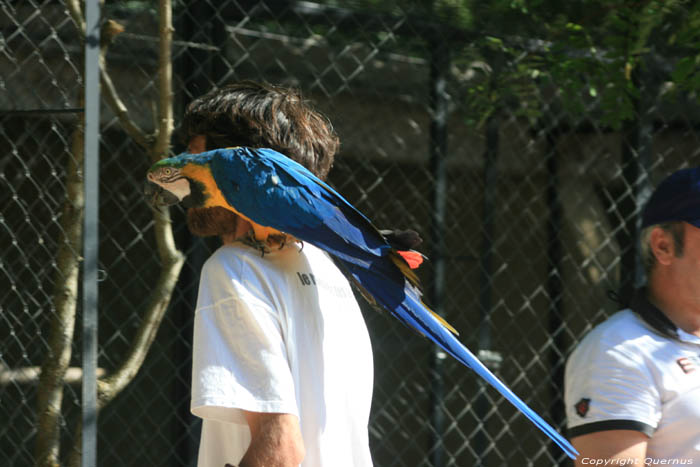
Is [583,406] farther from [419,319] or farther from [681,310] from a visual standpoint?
[419,319]

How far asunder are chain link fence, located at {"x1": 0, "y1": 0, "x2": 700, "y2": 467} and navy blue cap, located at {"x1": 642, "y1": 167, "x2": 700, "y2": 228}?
94 cm

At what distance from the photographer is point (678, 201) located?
1.72 meters

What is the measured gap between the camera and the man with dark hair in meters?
1.15

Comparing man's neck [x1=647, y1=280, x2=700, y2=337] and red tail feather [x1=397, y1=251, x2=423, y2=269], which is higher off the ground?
red tail feather [x1=397, y1=251, x2=423, y2=269]

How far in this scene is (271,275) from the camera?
1.22 m

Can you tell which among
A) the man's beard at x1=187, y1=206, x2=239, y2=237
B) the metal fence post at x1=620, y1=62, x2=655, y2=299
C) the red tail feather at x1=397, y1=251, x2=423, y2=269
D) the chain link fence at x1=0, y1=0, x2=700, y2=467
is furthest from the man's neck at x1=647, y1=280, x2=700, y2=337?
the metal fence post at x1=620, y1=62, x2=655, y2=299

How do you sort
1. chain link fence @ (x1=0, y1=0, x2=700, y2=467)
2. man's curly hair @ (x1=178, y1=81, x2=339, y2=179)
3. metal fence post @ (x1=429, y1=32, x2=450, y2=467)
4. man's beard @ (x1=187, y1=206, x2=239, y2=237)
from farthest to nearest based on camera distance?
1. metal fence post @ (x1=429, y1=32, x2=450, y2=467)
2. chain link fence @ (x1=0, y1=0, x2=700, y2=467)
3. man's beard @ (x1=187, y1=206, x2=239, y2=237)
4. man's curly hair @ (x1=178, y1=81, x2=339, y2=179)

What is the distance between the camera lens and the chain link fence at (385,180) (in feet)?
8.56

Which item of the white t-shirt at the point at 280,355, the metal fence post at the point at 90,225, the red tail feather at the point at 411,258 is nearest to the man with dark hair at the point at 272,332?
the white t-shirt at the point at 280,355

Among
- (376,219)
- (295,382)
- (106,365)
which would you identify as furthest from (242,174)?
(376,219)

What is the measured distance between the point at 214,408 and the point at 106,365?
2.21m

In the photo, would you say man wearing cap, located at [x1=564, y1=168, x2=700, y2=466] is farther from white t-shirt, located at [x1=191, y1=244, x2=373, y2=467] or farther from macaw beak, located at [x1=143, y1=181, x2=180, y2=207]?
macaw beak, located at [x1=143, y1=181, x2=180, y2=207]

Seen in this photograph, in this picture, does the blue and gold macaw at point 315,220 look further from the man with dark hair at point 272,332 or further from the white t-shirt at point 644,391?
the white t-shirt at point 644,391

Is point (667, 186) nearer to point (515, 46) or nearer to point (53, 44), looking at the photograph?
point (515, 46)
